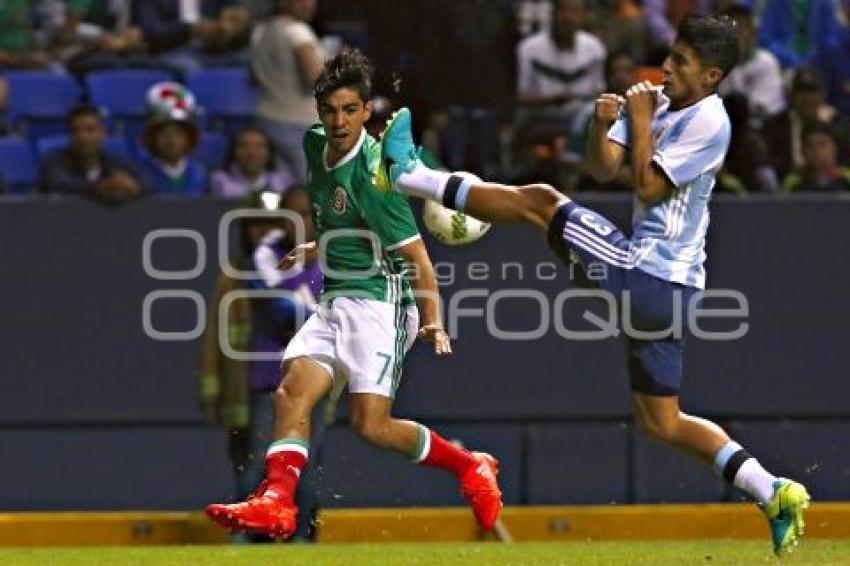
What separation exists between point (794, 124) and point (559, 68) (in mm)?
1565

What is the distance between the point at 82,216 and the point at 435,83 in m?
2.53

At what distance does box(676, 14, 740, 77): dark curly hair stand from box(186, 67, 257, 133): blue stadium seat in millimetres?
6224

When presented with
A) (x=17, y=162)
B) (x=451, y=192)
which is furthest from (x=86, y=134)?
(x=451, y=192)

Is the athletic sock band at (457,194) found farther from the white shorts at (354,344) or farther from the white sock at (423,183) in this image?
the white shorts at (354,344)

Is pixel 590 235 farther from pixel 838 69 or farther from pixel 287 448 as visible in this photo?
pixel 838 69

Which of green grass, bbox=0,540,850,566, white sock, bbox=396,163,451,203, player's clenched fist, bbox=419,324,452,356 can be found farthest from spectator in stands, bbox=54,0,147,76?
player's clenched fist, bbox=419,324,452,356

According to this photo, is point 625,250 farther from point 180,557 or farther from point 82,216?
point 82,216

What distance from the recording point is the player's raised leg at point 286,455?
35.2ft

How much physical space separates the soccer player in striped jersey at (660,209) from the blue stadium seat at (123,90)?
600 cm

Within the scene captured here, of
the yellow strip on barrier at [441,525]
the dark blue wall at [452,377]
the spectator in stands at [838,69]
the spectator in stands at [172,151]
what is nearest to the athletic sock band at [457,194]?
the yellow strip on barrier at [441,525]

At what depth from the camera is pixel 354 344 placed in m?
11.2

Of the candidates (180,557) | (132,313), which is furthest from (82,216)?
(180,557)

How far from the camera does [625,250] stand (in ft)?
35.4

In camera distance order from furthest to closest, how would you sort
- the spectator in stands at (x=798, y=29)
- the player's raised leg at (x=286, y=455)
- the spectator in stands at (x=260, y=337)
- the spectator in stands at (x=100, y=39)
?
the spectator in stands at (x=798, y=29), the spectator in stands at (x=100, y=39), the spectator in stands at (x=260, y=337), the player's raised leg at (x=286, y=455)
